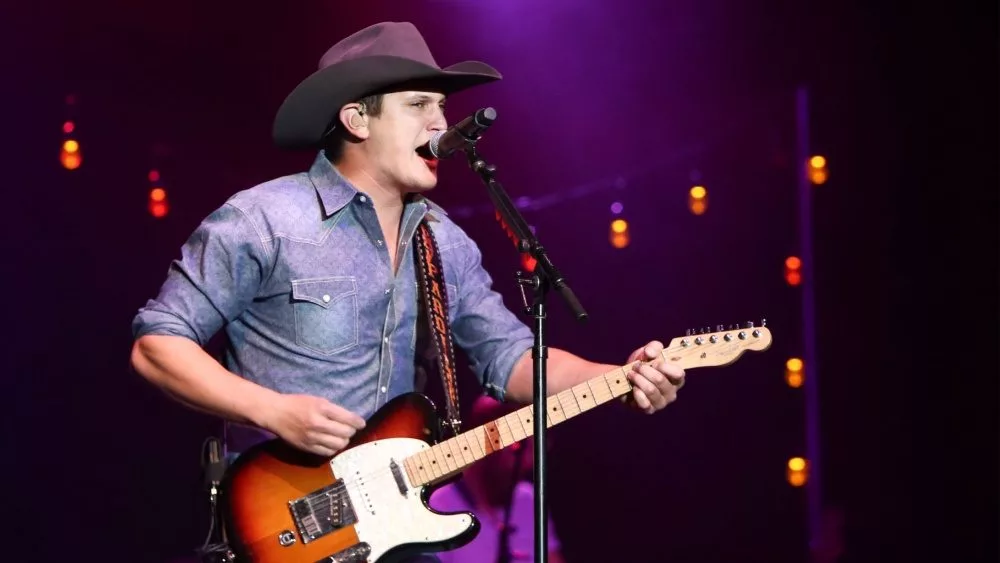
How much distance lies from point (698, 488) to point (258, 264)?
9.30 ft

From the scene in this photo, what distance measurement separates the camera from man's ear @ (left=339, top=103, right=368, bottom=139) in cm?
333

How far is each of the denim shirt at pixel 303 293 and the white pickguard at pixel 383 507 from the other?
0.96 ft

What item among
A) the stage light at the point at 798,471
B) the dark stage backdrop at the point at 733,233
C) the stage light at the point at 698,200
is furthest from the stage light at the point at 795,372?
the stage light at the point at 698,200

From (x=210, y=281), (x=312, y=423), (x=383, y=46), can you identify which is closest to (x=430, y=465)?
(x=312, y=423)

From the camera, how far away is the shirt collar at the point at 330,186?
3219 mm

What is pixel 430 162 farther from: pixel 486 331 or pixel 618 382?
pixel 618 382

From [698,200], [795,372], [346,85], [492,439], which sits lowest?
[492,439]

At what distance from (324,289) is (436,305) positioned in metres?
0.41

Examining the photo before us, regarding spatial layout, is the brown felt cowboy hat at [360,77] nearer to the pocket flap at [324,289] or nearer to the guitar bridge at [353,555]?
the pocket flap at [324,289]

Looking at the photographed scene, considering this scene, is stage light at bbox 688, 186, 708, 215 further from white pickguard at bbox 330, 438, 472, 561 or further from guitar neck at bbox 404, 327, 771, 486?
white pickguard at bbox 330, 438, 472, 561

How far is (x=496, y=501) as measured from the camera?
4.91 metres

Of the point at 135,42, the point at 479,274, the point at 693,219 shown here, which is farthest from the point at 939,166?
the point at 135,42

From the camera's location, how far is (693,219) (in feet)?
16.6

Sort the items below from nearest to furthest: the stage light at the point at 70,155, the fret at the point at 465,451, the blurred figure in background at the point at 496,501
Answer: the fret at the point at 465,451 → the stage light at the point at 70,155 → the blurred figure in background at the point at 496,501
